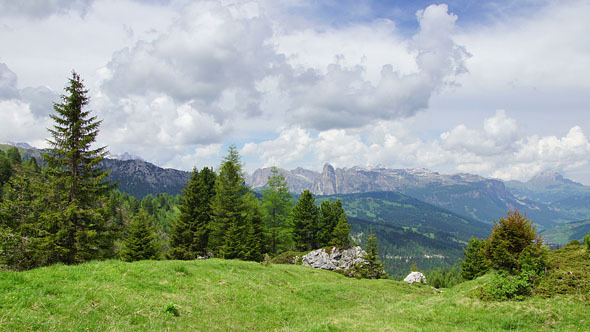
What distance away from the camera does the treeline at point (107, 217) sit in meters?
26.4

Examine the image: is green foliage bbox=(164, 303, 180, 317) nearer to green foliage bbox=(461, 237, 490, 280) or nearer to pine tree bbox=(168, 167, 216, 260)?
pine tree bbox=(168, 167, 216, 260)

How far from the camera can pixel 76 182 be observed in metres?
27.2

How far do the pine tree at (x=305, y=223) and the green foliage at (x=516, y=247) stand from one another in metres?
40.5

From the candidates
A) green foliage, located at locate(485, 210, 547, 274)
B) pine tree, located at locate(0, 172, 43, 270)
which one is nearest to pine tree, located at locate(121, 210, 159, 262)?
pine tree, located at locate(0, 172, 43, 270)

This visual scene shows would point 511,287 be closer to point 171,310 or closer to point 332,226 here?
point 171,310

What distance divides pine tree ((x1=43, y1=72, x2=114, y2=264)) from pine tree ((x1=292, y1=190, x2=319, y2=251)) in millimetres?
35539

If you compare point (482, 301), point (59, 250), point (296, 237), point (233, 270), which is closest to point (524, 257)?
point (482, 301)

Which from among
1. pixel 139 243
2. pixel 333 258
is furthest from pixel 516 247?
pixel 139 243

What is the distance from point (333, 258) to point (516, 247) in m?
35.0

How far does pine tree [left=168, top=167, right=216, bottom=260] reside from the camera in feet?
140

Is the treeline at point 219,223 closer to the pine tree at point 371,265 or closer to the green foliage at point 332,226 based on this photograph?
the green foliage at point 332,226

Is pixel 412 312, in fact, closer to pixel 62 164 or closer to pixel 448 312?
pixel 448 312

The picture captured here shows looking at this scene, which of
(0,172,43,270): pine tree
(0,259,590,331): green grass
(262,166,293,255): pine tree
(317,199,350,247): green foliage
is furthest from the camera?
(262,166,293,255): pine tree

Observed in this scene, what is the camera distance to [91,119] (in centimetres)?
2809
